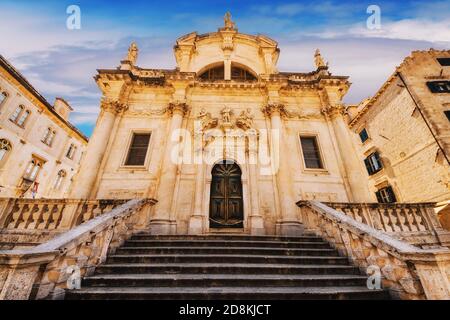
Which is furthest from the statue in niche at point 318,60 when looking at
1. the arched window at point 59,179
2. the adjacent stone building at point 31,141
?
the arched window at point 59,179

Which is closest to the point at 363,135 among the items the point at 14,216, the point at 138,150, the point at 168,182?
the point at 168,182

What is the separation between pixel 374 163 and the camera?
18125mm

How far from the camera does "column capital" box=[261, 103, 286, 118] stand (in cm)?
1016

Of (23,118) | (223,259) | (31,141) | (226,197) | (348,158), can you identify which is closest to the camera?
(223,259)

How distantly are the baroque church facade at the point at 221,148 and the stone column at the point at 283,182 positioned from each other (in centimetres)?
4

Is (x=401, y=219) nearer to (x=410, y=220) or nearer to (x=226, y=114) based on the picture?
(x=410, y=220)

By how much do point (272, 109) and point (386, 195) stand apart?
1423cm

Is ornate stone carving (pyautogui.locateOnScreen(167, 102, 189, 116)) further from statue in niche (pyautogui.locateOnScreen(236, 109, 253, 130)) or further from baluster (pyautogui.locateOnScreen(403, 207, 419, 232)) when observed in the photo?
baluster (pyautogui.locateOnScreen(403, 207, 419, 232))

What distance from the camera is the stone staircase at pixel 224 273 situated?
10.6 feet

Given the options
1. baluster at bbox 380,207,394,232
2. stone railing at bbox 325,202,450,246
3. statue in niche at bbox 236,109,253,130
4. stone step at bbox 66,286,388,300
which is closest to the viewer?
stone step at bbox 66,286,388,300

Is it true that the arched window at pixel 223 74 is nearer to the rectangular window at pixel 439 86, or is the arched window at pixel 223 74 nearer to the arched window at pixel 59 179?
the rectangular window at pixel 439 86

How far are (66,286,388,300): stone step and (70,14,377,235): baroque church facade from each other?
13.6ft

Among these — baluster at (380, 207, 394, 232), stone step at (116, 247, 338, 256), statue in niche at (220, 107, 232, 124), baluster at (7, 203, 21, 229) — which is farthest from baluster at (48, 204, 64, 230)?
baluster at (380, 207, 394, 232)
